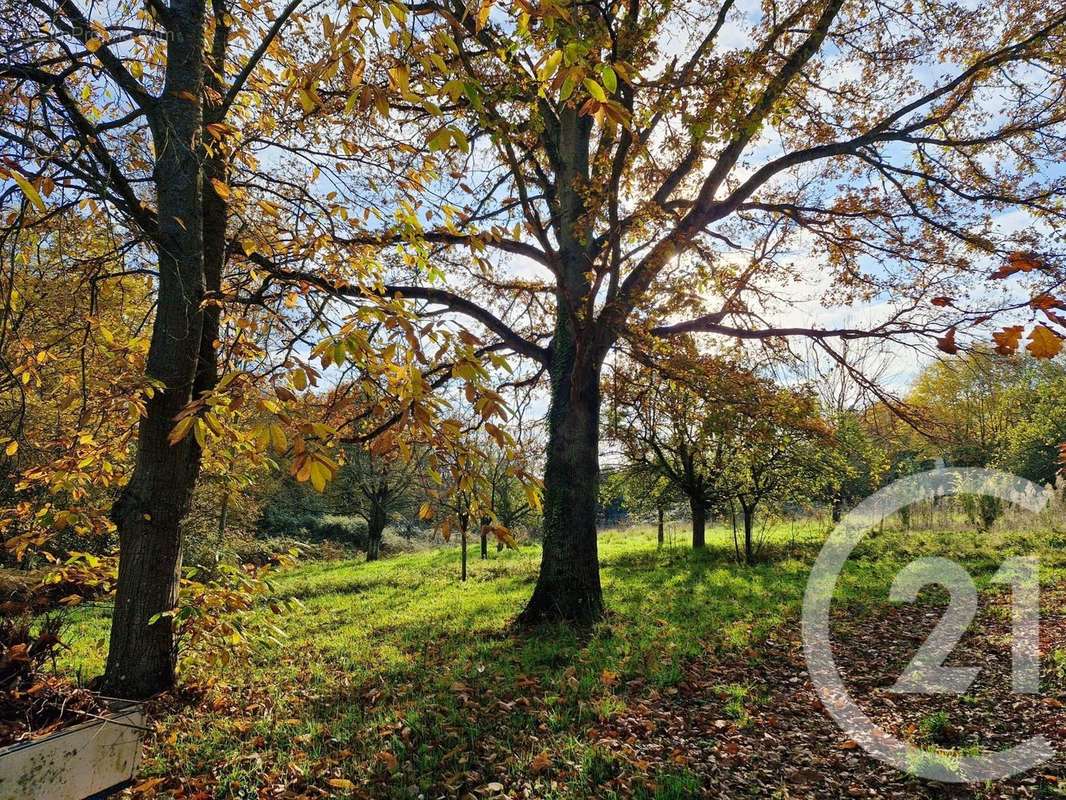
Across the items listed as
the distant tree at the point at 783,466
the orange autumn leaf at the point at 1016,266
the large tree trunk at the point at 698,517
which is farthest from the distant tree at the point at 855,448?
the orange autumn leaf at the point at 1016,266

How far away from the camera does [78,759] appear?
2.71 meters

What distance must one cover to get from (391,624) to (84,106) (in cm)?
724

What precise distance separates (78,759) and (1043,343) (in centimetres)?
444

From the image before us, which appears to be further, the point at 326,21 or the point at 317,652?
the point at 317,652

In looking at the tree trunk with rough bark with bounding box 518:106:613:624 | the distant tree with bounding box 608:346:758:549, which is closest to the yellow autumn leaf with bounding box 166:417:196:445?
the tree trunk with rough bark with bounding box 518:106:613:624

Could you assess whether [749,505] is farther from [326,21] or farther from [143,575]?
[326,21]

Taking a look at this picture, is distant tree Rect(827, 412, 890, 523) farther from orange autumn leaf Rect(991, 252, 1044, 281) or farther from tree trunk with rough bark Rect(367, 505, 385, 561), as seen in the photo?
tree trunk with rough bark Rect(367, 505, 385, 561)

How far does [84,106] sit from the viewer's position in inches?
157

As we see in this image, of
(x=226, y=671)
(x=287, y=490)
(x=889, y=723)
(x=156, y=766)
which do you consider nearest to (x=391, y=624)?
(x=226, y=671)

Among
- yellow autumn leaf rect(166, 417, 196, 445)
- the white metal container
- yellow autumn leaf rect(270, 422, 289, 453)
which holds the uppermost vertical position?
yellow autumn leaf rect(166, 417, 196, 445)

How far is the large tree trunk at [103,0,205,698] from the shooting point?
150 inches

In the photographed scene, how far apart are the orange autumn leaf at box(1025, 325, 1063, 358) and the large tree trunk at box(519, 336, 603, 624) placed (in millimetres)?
5464

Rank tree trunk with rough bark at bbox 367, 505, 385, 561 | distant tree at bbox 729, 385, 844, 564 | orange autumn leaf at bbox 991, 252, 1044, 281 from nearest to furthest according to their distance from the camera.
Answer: orange autumn leaf at bbox 991, 252, 1044, 281
distant tree at bbox 729, 385, 844, 564
tree trunk with rough bark at bbox 367, 505, 385, 561

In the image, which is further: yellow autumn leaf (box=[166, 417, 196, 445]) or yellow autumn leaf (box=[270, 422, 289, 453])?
yellow autumn leaf (box=[166, 417, 196, 445])
